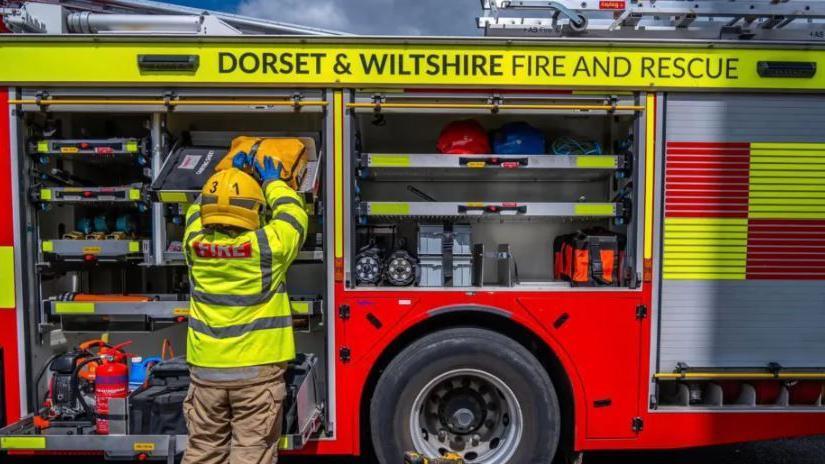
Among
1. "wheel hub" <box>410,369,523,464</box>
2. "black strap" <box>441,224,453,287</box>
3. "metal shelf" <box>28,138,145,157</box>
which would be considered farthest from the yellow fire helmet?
"wheel hub" <box>410,369,523,464</box>

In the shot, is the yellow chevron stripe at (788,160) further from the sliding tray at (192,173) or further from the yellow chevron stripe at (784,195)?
the sliding tray at (192,173)

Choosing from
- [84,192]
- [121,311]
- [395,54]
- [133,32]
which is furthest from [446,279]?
[133,32]

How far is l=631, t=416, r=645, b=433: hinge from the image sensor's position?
3350 mm

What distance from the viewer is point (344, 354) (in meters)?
3.31

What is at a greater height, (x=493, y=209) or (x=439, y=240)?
(x=493, y=209)

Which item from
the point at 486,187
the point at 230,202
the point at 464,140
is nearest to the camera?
the point at 230,202

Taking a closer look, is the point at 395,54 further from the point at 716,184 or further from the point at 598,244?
the point at 716,184

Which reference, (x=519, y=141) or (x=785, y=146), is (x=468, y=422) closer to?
(x=519, y=141)

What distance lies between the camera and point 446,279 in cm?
353

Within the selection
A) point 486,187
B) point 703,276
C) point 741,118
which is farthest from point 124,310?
point 741,118

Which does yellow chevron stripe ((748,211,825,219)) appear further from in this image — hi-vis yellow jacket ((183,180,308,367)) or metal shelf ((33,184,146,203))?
metal shelf ((33,184,146,203))

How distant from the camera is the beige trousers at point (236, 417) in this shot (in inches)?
114

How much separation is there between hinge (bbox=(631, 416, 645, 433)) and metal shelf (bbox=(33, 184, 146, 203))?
3.26 metres

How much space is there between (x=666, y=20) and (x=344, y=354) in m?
3.13
